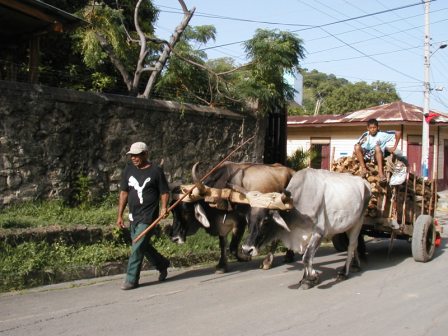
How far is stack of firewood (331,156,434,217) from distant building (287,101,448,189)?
1098 cm

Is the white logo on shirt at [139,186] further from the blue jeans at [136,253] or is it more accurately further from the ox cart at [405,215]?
the ox cart at [405,215]

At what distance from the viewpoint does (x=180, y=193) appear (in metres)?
7.22

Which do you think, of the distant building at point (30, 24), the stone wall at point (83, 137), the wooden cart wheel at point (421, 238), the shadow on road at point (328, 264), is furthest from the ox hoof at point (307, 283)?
the distant building at point (30, 24)

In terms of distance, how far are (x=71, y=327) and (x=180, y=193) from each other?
272 centimetres

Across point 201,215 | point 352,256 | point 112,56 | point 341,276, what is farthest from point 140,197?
point 112,56

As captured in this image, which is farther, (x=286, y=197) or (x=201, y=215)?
(x=201, y=215)

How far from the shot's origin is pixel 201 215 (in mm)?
7160

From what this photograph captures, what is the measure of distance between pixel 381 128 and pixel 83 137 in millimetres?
15302

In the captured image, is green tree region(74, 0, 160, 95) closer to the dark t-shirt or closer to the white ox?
the dark t-shirt

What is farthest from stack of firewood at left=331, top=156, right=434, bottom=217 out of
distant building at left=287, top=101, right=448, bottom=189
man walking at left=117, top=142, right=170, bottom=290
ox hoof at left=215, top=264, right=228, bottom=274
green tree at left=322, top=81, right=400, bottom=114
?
green tree at left=322, top=81, right=400, bottom=114

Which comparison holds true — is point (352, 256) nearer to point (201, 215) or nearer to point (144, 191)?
point (201, 215)

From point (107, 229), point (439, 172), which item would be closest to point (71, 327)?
point (107, 229)

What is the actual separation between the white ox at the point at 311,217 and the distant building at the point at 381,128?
13.1 meters

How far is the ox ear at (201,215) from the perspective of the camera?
281 inches
